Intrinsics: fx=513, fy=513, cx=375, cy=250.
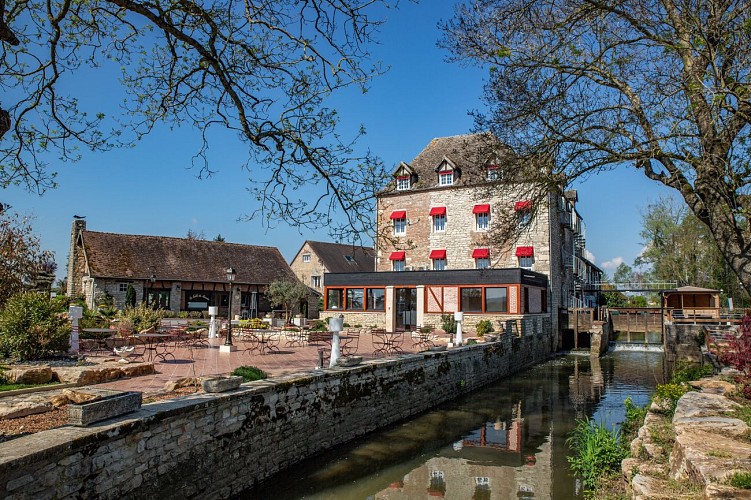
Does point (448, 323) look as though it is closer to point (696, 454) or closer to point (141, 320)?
point (141, 320)

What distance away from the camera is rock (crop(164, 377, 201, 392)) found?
8.05 metres

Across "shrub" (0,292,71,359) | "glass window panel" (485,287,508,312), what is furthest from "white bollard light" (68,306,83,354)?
"glass window panel" (485,287,508,312)

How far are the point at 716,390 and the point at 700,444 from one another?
13.3 feet

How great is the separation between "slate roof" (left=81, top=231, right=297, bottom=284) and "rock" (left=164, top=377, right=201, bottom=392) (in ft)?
81.4

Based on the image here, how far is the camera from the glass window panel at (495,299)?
78.2 ft

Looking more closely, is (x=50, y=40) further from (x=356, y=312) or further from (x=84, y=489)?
(x=356, y=312)

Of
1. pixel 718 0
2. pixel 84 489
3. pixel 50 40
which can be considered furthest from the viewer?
pixel 50 40

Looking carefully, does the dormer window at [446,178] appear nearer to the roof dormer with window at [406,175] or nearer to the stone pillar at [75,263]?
the roof dormer with window at [406,175]

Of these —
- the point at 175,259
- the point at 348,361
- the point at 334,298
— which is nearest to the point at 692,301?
the point at 334,298

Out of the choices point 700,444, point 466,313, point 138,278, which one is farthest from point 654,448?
point 138,278

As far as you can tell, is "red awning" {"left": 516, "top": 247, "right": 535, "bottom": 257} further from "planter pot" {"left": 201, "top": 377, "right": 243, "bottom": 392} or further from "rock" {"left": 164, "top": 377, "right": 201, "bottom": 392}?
"planter pot" {"left": 201, "top": 377, "right": 243, "bottom": 392}

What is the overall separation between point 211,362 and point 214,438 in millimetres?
5484

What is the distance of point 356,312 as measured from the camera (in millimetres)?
27250

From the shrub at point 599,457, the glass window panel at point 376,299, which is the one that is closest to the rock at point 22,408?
the shrub at point 599,457
